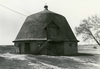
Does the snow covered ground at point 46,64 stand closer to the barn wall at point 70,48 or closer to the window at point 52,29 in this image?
the barn wall at point 70,48

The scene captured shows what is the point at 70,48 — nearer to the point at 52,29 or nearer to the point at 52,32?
the point at 52,32

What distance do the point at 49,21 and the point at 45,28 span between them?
7.05ft

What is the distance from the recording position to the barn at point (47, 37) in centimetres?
2395

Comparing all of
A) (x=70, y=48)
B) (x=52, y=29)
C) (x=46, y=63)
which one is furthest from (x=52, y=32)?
(x=46, y=63)

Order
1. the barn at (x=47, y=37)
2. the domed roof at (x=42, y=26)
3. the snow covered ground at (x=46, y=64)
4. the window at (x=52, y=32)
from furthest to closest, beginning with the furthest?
1. the domed roof at (x=42, y=26)
2. the window at (x=52, y=32)
3. the barn at (x=47, y=37)
4. the snow covered ground at (x=46, y=64)

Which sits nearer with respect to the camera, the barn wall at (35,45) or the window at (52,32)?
the barn wall at (35,45)

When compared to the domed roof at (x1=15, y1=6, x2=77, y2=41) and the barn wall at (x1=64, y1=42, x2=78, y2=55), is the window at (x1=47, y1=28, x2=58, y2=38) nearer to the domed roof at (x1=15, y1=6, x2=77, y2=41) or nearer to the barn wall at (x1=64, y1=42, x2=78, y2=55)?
the domed roof at (x1=15, y1=6, x2=77, y2=41)

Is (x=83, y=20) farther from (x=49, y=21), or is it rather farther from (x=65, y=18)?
(x=49, y=21)

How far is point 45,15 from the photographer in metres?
27.9

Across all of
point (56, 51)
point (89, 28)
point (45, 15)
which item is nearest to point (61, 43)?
point (56, 51)

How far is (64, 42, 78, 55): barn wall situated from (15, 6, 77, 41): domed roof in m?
1.08

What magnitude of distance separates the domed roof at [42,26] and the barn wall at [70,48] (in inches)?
42.6

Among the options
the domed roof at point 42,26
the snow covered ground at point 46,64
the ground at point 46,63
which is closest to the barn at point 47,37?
the domed roof at point 42,26

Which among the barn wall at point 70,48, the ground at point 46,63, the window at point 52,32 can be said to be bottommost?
the ground at point 46,63
